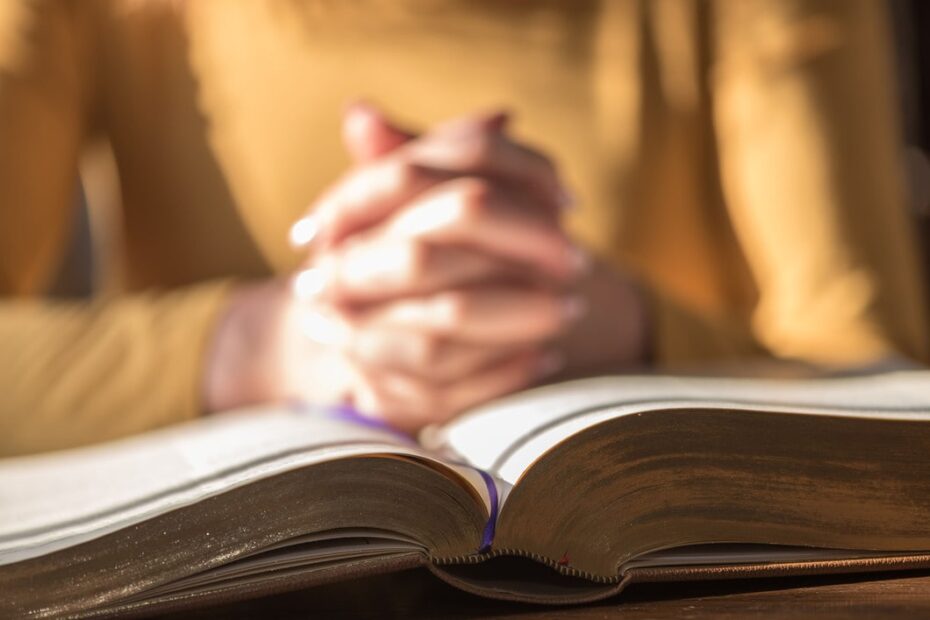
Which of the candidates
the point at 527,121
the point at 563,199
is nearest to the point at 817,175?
the point at 527,121

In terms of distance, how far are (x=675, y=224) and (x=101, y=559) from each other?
0.85 meters

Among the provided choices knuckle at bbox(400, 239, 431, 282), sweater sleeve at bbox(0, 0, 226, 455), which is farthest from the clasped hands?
sweater sleeve at bbox(0, 0, 226, 455)

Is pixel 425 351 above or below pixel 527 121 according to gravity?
below

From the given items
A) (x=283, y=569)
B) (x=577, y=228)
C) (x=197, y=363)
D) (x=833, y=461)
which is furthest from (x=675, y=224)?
(x=283, y=569)

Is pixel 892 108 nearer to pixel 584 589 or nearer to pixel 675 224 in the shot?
pixel 675 224

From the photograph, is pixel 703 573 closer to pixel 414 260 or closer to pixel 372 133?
pixel 414 260

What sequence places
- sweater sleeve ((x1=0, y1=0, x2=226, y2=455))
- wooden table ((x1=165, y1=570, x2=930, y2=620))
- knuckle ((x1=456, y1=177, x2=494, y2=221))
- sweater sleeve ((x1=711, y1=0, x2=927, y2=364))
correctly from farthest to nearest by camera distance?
sweater sleeve ((x1=711, y1=0, x2=927, y2=364)), sweater sleeve ((x1=0, y1=0, x2=226, y2=455)), knuckle ((x1=456, y1=177, x2=494, y2=221)), wooden table ((x1=165, y1=570, x2=930, y2=620))

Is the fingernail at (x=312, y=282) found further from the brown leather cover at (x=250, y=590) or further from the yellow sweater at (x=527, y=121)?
the yellow sweater at (x=527, y=121)

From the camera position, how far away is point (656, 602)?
1.12 ft

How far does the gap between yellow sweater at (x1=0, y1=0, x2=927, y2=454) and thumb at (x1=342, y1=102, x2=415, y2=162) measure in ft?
1.28

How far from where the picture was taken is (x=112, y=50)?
1.04 metres

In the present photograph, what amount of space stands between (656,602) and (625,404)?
0.30 feet

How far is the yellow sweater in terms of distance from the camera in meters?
0.93

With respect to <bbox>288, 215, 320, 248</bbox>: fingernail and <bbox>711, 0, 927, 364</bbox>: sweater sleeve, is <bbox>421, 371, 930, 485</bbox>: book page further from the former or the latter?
<bbox>711, 0, 927, 364</bbox>: sweater sleeve
